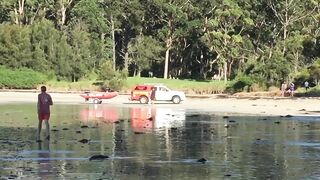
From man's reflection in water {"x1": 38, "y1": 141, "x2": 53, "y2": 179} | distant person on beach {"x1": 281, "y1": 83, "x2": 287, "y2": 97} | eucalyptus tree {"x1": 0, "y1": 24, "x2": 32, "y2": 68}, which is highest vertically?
eucalyptus tree {"x1": 0, "y1": 24, "x2": 32, "y2": 68}

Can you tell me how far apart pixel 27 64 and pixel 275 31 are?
3438cm

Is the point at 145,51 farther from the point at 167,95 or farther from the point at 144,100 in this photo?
the point at 144,100

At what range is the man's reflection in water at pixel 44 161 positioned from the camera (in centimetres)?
1373

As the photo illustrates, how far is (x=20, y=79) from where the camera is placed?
8262 cm

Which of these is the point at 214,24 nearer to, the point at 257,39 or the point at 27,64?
the point at 257,39

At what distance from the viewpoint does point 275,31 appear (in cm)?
9344

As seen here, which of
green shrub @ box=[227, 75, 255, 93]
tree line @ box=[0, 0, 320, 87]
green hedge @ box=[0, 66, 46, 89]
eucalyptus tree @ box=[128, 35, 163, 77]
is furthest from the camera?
eucalyptus tree @ box=[128, 35, 163, 77]

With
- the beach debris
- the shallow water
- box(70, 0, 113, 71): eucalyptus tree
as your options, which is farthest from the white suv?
box(70, 0, 113, 71): eucalyptus tree

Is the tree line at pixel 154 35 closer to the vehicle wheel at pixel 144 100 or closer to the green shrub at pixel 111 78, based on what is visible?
the green shrub at pixel 111 78

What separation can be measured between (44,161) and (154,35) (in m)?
84.1

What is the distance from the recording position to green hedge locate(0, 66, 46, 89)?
270ft

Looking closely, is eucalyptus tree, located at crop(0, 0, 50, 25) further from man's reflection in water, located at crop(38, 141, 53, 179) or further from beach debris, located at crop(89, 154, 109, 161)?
beach debris, located at crop(89, 154, 109, 161)

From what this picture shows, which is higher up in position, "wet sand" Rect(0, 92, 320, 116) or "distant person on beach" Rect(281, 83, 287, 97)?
"distant person on beach" Rect(281, 83, 287, 97)

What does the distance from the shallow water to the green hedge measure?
5495 centimetres
